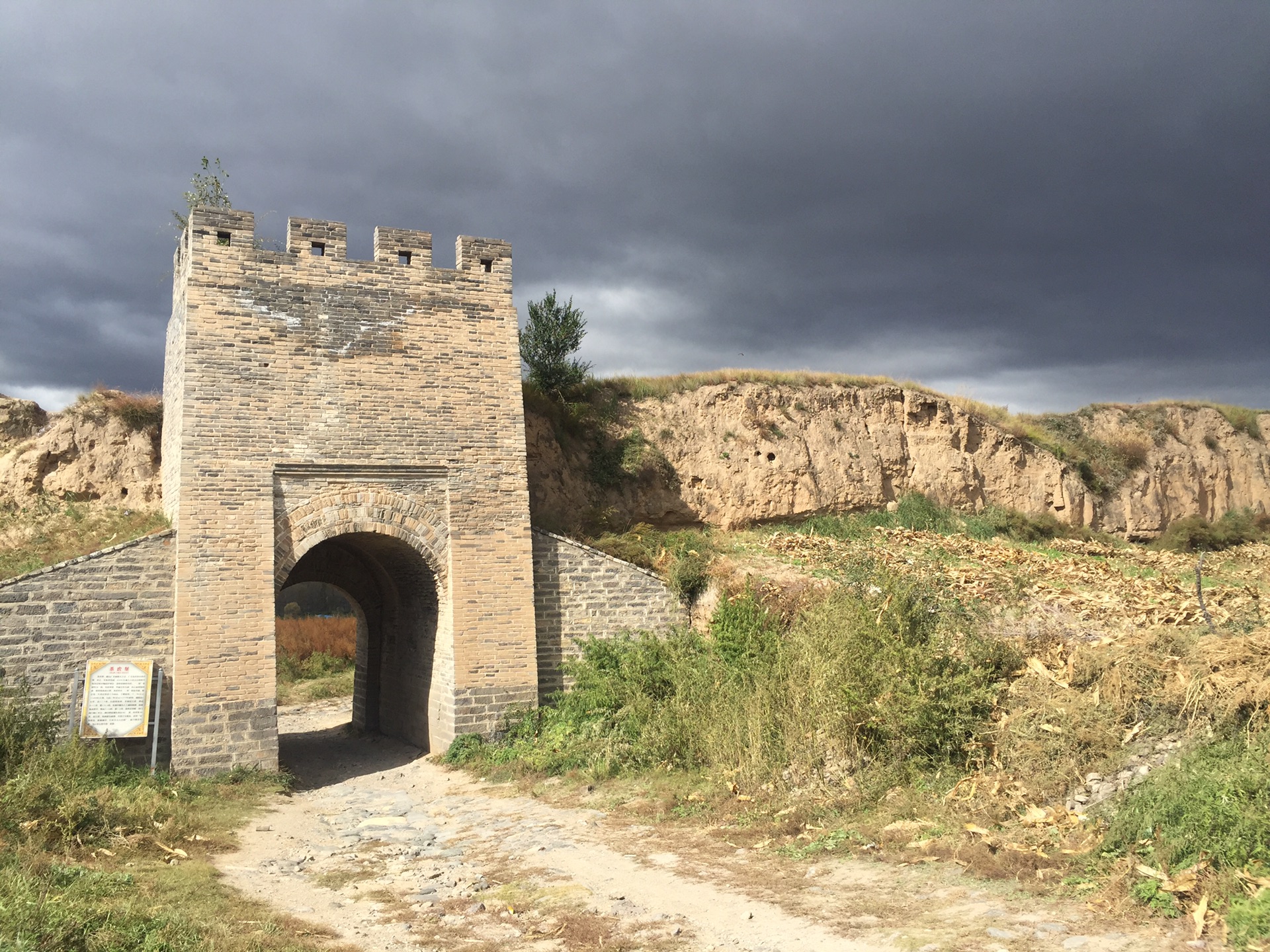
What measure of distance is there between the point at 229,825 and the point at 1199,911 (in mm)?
9220

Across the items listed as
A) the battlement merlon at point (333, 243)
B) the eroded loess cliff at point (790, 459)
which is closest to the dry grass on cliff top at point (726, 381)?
the eroded loess cliff at point (790, 459)

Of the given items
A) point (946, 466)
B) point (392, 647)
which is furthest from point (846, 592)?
point (946, 466)

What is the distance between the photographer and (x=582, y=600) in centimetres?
1433

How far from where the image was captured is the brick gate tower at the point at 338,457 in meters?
11.9

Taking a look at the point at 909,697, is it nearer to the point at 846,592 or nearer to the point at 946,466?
the point at 846,592

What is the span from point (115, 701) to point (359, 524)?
3.76 meters

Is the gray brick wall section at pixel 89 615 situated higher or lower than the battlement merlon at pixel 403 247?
lower

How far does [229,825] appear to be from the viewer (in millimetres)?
9945

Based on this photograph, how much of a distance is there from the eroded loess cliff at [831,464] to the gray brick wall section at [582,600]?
2026 mm

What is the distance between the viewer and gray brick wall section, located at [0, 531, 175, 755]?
11.0 m

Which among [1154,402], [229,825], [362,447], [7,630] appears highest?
[1154,402]


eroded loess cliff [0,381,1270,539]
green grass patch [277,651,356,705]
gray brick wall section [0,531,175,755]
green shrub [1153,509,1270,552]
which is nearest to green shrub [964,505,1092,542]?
eroded loess cliff [0,381,1270,539]

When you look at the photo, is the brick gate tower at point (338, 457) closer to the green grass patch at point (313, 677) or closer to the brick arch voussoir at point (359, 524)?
the brick arch voussoir at point (359, 524)

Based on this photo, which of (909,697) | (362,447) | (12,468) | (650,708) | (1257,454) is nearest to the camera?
(909,697)
